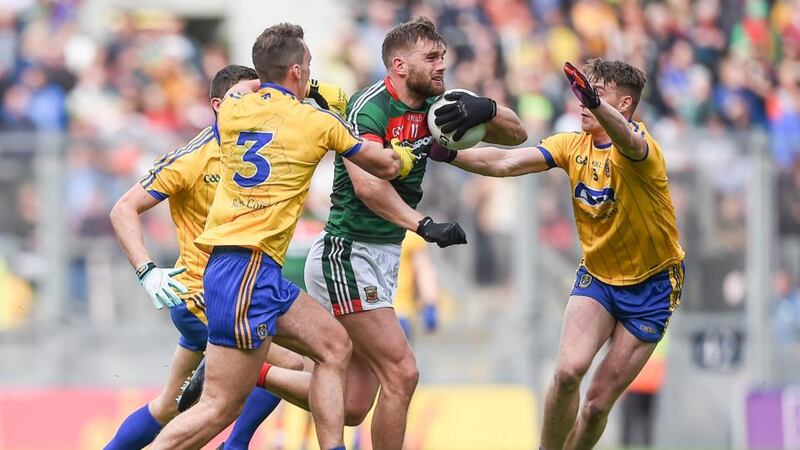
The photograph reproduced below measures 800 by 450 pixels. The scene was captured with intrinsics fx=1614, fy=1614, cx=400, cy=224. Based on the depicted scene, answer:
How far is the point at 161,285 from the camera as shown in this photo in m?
8.78

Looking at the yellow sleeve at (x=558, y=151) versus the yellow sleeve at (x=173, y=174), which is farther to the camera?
the yellow sleeve at (x=558, y=151)

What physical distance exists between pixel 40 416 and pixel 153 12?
27.5ft

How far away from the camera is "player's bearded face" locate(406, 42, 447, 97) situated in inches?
355

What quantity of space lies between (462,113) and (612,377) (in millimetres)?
1870

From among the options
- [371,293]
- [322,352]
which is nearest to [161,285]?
[322,352]

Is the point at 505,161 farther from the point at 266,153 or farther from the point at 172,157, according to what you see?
the point at 172,157

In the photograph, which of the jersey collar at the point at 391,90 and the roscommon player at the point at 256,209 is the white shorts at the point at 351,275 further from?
the jersey collar at the point at 391,90

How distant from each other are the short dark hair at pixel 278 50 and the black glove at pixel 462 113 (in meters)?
0.88

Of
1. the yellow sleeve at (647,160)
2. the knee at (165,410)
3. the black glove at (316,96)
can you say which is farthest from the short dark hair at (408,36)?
the knee at (165,410)

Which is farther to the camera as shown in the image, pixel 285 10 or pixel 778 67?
pixel 285 10

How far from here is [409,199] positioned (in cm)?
923

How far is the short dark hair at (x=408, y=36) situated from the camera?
29.7 ft

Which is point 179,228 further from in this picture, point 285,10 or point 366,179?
point 285,10

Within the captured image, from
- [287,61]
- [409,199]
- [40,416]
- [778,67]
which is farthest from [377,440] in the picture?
[778,67]
